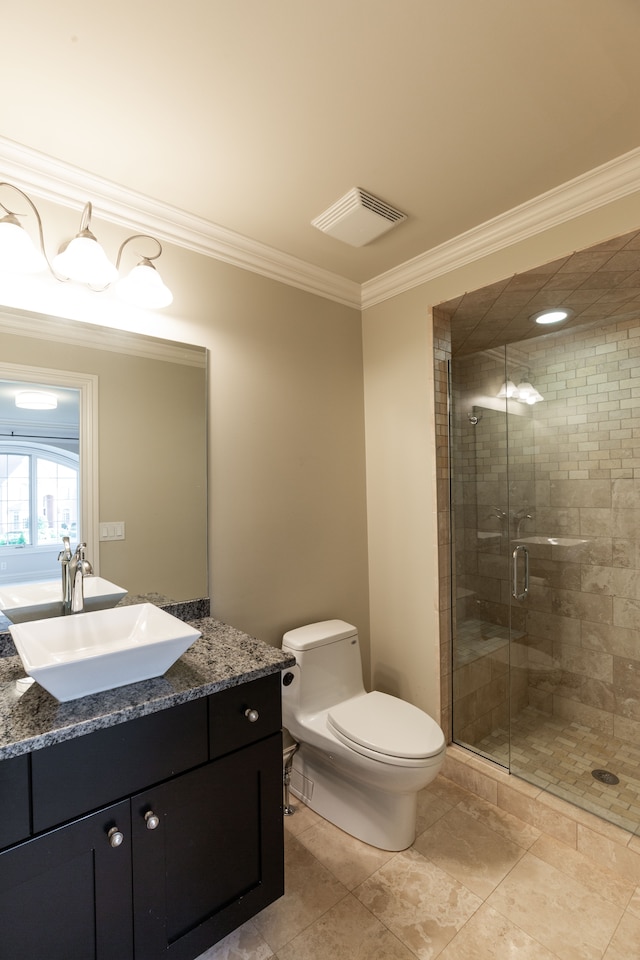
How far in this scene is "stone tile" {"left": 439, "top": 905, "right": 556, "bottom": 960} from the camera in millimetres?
1354

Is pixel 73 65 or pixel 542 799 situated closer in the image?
pixel 73 65

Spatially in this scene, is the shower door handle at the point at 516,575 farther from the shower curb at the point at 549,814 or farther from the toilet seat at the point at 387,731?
the toilet seat at the point at 387,731

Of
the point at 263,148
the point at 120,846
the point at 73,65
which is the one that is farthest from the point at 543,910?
the point at 73,65

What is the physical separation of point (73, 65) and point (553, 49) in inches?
50.0

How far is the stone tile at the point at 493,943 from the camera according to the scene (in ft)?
4.44

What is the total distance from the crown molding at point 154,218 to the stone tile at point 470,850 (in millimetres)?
2515

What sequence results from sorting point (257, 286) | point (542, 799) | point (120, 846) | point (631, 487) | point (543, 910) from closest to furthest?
point (120, 846), point (543, 910), point (542, 799), point (257, 286), point (631, 487)

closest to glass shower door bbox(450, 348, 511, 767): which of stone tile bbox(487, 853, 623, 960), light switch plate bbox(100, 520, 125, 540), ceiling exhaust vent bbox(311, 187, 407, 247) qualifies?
stone tile bbox(487, 853, 623, 960)

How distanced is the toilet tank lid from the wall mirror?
0.47m

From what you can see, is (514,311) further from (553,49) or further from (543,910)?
(543,910)

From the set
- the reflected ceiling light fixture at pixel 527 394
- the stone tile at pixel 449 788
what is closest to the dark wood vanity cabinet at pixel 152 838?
the stone tile at pixel 449 788

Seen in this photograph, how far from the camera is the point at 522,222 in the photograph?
1.90m

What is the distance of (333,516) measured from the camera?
96.7 inches

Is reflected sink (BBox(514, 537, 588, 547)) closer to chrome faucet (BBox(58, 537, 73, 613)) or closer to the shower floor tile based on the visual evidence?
the shower floor tile
